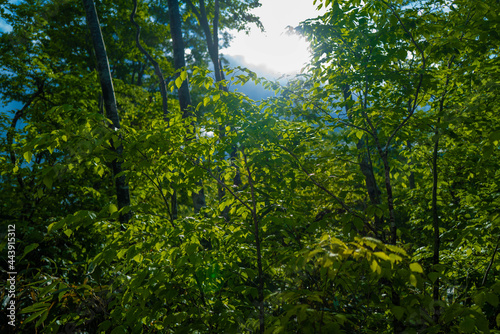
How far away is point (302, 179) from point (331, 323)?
1613 millimetres

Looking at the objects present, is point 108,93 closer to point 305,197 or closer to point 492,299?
point 305,197

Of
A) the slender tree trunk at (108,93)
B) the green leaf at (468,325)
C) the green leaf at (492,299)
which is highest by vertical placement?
the slender tree trunk at (108,93)

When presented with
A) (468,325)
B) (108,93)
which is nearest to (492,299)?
(468,325)

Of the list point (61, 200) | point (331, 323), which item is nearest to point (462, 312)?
point (331, 323)

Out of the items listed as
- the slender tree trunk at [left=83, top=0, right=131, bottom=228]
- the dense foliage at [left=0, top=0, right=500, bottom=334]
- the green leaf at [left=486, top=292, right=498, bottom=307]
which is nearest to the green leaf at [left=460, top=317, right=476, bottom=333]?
the dense foliage at [left=0, top=0, right=500, bottom=334]

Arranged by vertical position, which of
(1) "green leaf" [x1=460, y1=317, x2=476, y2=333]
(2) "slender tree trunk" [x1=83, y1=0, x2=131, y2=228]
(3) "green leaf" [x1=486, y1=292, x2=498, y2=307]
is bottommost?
(1) "green leaf" [x1=460, y1=317, x2=476, y2=333]

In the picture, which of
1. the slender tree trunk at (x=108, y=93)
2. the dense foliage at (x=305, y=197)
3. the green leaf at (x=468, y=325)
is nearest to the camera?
the green leaf at (x=468, y=325)

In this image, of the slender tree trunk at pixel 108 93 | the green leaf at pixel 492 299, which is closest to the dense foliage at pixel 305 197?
the green leaf at pixel 492 299

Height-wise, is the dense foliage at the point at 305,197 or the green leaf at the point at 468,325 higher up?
the dense foliage at the point at 305,197

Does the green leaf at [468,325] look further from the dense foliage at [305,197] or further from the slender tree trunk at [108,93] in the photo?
the slender tree trunk at [108,93]

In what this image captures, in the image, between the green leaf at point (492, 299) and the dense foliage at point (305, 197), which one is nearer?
the green leaf at point (492, 299)

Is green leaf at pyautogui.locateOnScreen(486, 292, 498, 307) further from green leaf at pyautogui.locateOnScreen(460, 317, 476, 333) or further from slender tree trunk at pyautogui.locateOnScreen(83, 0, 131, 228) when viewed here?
slender tree trunk at pyautogui.locateOnScreen(83, 0, 131, 228)

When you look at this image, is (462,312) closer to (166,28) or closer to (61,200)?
(61,200)

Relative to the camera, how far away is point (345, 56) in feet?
9.98
